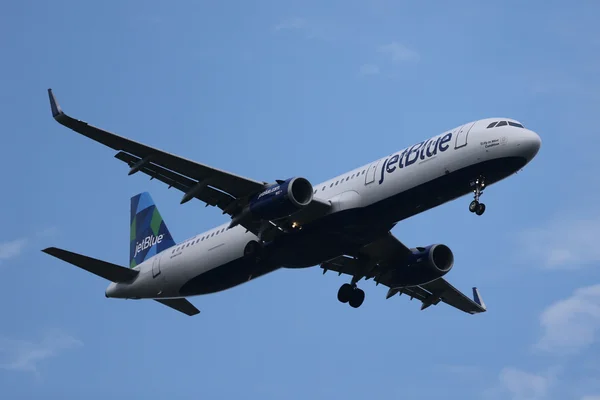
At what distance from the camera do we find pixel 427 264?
51344 mm

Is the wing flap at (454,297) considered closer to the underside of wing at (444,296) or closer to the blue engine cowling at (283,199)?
the underside of wing at (444,296)

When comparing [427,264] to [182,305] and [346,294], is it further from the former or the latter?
[182,305]

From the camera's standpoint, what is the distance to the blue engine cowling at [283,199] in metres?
44.3

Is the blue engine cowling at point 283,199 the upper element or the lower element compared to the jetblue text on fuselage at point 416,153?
lower

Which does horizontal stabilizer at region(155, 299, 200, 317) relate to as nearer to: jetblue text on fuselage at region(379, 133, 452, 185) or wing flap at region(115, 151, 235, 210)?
wing flap at region(115, 151, 235, 210)

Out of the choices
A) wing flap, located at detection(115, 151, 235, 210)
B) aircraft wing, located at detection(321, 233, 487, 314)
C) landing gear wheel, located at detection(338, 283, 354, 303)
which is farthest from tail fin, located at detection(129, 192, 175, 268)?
wing flap, located at detection(115, 151, 235, 210)

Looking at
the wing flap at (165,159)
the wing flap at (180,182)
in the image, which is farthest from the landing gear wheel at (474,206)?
the wing flap at (180,182)

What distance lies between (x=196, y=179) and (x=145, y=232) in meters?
12.6

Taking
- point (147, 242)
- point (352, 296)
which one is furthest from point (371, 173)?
point (147, 242)

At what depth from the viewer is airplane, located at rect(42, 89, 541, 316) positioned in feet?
144

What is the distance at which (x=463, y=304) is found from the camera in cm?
5688

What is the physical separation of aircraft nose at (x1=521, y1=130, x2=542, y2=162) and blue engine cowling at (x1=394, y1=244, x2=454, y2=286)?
8.88 meters

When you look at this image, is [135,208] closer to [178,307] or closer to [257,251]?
[178,307]

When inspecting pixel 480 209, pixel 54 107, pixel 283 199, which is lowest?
pixel 480 209
